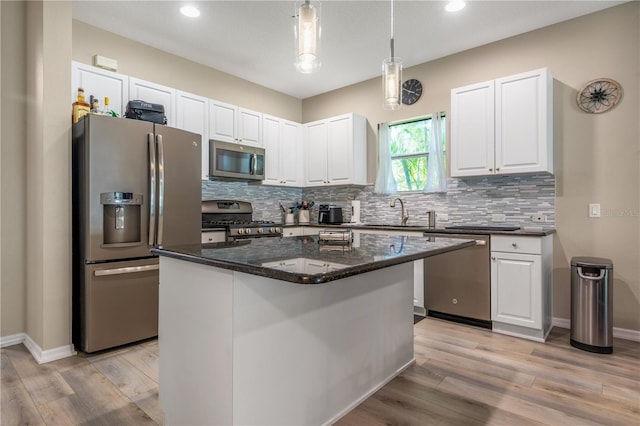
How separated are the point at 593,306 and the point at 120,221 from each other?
12.0ft

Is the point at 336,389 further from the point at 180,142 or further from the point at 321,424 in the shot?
the point at 180,142

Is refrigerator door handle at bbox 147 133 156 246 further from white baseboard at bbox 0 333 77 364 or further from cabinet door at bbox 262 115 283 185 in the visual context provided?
cabinet door at bbox 262 115 283 185

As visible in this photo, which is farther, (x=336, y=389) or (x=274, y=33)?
(x=274, y=33)

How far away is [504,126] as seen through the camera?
323 centimetres

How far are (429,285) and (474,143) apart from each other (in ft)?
4.85

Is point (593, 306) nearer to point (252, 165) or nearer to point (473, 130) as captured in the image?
point (473, 130)

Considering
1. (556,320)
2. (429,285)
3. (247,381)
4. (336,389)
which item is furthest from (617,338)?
(247,381)

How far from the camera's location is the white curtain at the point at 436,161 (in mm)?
3979

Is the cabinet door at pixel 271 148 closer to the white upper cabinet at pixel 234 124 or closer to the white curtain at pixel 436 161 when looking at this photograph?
the white upper cabinet at pixel 234 124

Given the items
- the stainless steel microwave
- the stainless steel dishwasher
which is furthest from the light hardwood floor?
the stainless steel microwave

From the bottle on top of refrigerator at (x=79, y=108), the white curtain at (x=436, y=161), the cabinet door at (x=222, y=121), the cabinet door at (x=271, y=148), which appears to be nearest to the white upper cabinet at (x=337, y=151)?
the cabinet door at (x=271, y=148)

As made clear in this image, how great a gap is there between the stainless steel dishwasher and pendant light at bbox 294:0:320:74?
2238mm

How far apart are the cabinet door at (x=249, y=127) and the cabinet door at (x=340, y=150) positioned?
94 centimetres

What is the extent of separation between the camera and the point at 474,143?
11.3 feet
